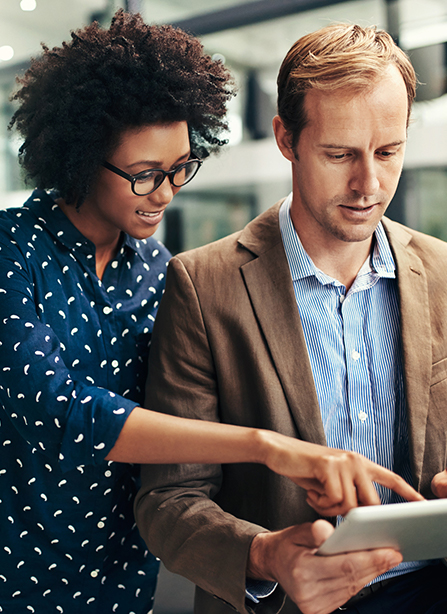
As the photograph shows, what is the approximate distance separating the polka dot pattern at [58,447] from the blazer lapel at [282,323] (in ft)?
1.12

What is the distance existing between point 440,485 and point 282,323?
48 centimetres

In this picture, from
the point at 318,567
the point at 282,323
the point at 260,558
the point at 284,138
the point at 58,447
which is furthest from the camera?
the point at 284,138

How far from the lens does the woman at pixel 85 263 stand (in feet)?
4.59

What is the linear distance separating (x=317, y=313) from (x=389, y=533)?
62cm

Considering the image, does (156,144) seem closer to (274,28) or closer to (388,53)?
(388,53)

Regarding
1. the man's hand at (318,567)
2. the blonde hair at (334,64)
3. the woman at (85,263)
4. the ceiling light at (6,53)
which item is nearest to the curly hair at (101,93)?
the woman at (85,263)

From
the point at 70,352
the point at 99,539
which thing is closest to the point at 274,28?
the point at 70,352

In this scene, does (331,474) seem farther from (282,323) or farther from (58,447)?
(58,447)

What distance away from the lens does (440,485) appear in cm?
129

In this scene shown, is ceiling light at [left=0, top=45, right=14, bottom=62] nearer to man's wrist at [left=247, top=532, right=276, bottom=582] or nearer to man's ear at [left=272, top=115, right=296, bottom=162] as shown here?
man's ear at [left=272, top=115, right=296, bottom=162]

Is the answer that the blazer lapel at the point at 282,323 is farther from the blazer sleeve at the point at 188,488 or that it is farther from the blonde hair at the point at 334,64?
the blonde hair at the point at 334,64

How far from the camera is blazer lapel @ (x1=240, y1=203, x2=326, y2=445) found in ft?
4.32

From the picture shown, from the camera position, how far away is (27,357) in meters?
1.25

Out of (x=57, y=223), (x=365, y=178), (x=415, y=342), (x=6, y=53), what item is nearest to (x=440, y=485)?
(x=415, y=342)
